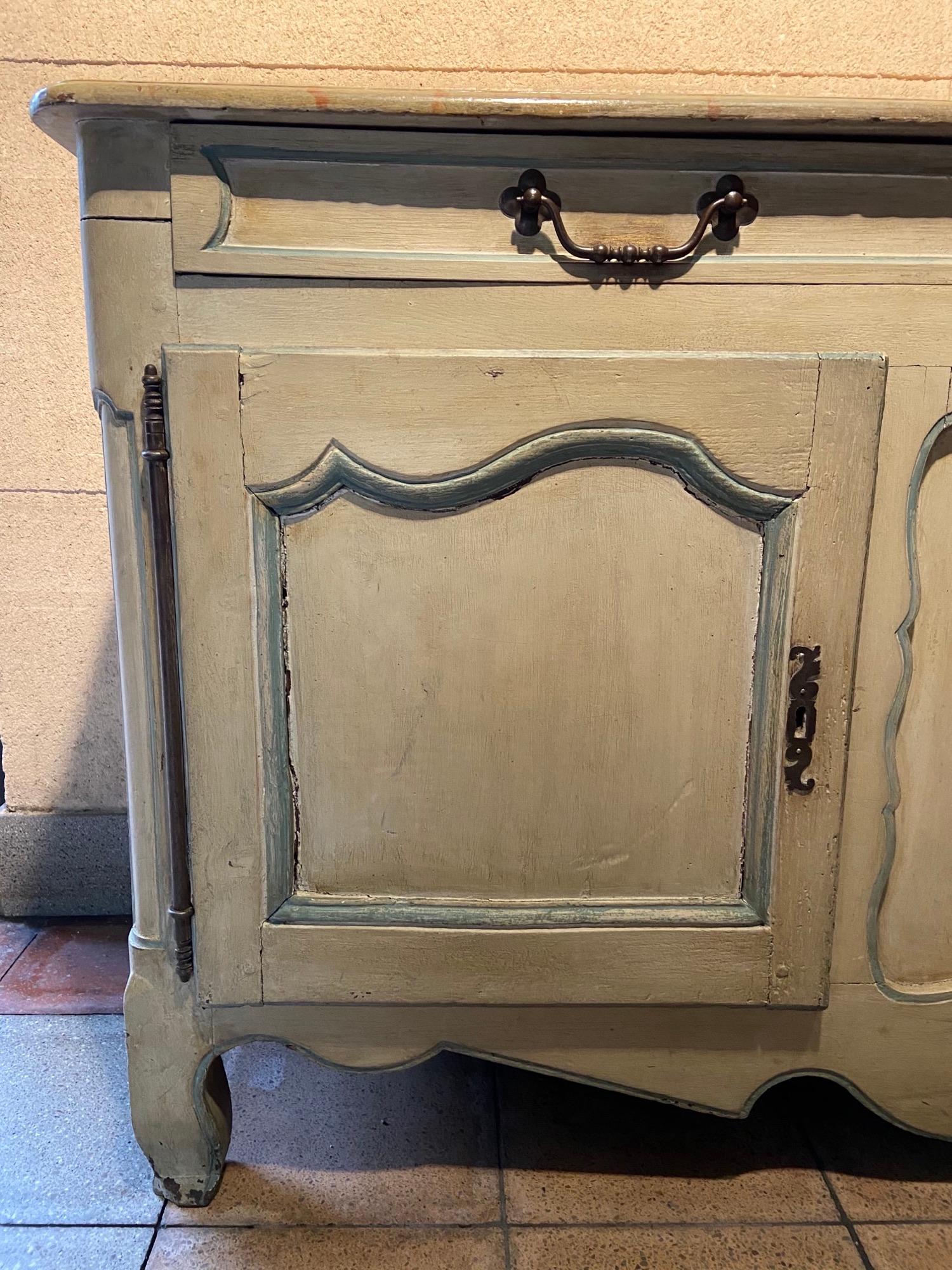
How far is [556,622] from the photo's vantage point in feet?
3.21

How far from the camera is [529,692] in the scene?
99 centimetres

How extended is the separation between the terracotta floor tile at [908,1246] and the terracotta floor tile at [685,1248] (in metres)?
0.03

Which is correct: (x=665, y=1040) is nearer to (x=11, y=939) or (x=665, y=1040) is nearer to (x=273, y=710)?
(x=273, y=710)

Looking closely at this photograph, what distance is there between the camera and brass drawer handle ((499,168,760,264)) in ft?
2.95

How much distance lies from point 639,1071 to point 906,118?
1120 millimetres

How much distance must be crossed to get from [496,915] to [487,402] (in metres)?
0.60

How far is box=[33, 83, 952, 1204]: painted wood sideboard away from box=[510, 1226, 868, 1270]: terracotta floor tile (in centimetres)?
16

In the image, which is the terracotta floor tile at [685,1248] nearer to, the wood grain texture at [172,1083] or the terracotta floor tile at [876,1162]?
the terracotta floor tile at [876,1162]

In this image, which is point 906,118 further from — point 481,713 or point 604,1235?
point 604,1235

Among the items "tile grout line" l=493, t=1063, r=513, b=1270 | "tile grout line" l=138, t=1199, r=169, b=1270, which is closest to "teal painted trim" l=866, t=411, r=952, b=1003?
"tile grout line" l=493, t=1063, r=513, b=1270

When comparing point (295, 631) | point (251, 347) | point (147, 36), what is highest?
point (147, 36)

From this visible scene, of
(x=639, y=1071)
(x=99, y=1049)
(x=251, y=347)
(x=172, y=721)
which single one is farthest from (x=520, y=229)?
(x=99, y=1049)

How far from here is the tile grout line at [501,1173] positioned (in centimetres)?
105

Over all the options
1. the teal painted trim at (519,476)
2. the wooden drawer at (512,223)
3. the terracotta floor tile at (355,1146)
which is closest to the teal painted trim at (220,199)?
the wooden drawer at (512,223)
